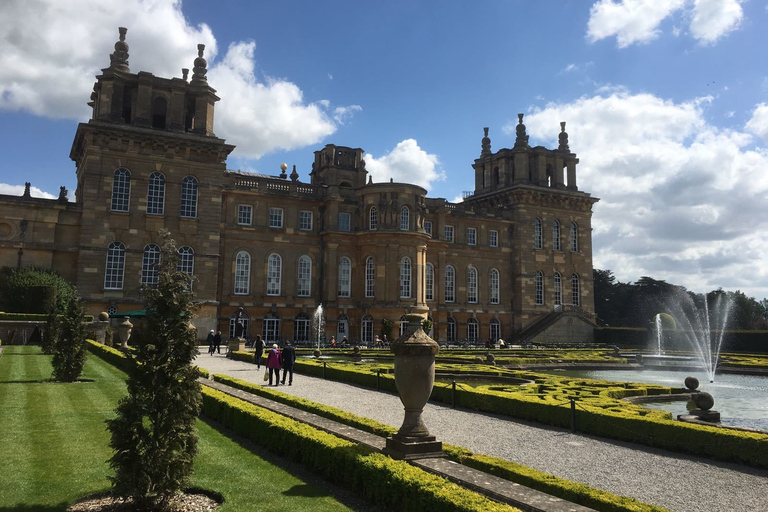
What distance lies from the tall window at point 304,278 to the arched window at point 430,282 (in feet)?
33.1

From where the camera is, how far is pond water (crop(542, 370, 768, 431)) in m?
14.3

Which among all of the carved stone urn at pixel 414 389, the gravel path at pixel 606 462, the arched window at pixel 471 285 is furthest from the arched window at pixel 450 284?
the carved stone urn at pixel 414 389

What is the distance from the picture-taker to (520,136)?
5466cm

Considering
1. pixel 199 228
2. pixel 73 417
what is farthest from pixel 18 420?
pixel 199 228

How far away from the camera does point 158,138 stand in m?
35.6

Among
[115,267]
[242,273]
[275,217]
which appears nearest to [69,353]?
Result: [115,267]

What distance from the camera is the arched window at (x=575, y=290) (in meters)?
53.3

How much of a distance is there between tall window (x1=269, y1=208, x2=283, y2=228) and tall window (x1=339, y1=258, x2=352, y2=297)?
543 cm

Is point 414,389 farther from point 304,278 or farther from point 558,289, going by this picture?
point 558,289

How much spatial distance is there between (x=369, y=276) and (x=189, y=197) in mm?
14277

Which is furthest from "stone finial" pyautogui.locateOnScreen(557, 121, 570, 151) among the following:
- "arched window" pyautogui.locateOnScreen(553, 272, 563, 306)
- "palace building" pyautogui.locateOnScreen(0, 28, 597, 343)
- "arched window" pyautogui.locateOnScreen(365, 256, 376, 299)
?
"arched window" pyautogui.locateOnScreen(365, 256, 376, 299)

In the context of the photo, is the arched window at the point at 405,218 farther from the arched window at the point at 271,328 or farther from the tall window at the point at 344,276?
the arched window at the point at 271,328

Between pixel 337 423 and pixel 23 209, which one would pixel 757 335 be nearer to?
pixel 337 423

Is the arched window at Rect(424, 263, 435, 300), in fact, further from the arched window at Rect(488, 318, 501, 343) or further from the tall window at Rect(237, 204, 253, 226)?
the tall window at Rect(237, 204, 253, 226)
